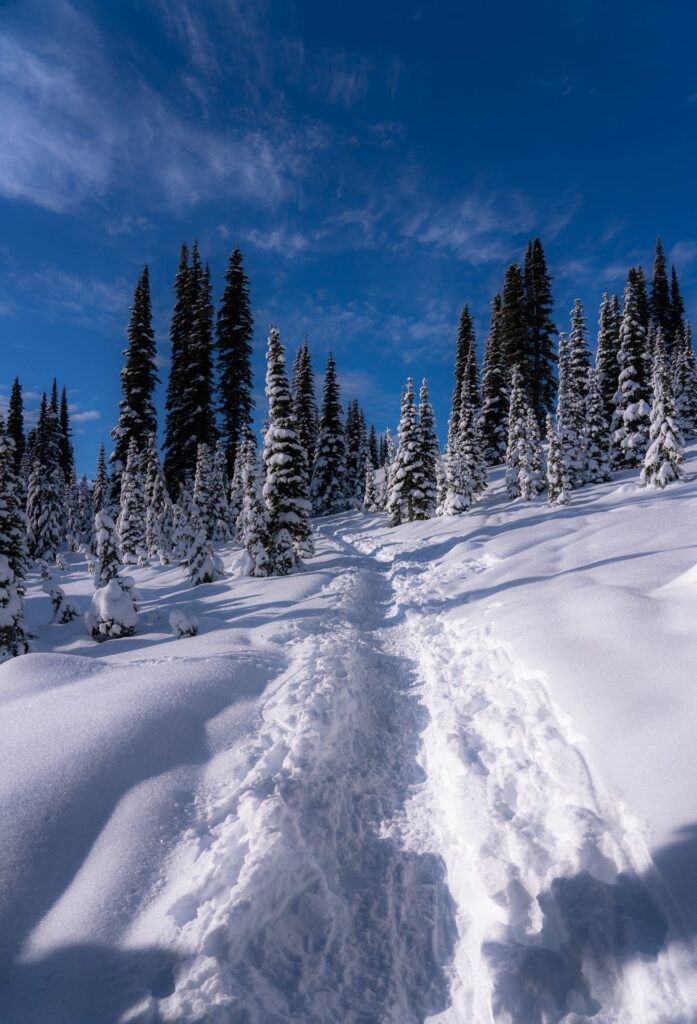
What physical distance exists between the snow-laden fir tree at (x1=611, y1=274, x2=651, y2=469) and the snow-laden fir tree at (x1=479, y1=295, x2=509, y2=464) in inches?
401

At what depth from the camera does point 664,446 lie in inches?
758

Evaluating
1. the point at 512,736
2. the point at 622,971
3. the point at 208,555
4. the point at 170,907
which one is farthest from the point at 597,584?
the point at 208,555

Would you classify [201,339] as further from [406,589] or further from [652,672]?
[652,672]

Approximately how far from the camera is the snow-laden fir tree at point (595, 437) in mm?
28031

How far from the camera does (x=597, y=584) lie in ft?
25.4

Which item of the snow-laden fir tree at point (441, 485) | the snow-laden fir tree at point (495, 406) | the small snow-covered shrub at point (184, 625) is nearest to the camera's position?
the small snow-covered shrub at point (184, 625)

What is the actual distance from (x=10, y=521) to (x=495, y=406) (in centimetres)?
3819

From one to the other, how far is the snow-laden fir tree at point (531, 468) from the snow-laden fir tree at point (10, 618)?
86.1ft

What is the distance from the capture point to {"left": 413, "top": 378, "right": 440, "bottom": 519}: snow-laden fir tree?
28.0 meters

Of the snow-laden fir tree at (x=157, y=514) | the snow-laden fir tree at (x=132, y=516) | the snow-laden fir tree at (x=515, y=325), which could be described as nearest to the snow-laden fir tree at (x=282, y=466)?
the snow-laden fir tree at (x=157, y=514)

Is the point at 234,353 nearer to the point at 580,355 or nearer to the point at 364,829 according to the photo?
the point at 580,355

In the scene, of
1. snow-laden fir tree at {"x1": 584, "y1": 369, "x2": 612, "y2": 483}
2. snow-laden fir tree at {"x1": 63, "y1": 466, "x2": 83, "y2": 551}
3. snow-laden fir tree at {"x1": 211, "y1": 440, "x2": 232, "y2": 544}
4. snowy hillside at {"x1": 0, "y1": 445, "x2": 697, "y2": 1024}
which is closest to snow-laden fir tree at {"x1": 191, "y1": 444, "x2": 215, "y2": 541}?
snow-laden fir tree at {"x1": 211, "y1": 440, "x2": 232, "y2": 544}

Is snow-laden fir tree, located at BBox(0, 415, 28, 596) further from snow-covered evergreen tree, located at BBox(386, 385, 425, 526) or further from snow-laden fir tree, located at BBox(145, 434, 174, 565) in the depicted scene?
snow-covered evergreen tree, located at BBox(386, 385, 425, 526)

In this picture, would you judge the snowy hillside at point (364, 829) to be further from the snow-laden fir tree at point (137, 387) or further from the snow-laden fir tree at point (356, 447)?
the snow-laden fir tree at point (356, 447)
